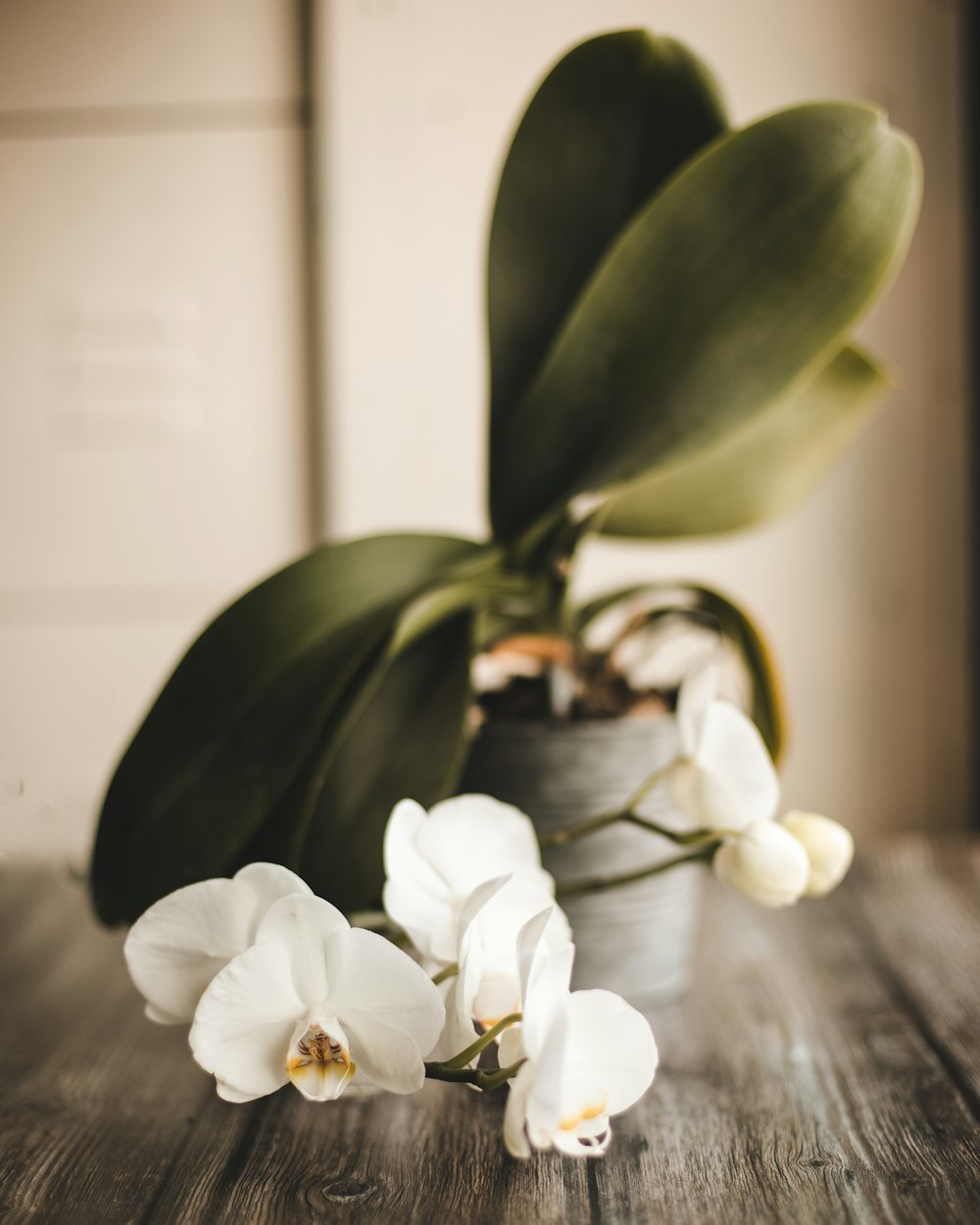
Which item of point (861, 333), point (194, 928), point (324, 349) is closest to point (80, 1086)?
point (194, 928)

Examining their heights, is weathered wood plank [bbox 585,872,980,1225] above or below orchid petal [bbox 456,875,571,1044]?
below

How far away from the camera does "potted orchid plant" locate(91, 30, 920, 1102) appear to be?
0.35 meters

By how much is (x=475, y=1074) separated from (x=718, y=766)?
166 mm

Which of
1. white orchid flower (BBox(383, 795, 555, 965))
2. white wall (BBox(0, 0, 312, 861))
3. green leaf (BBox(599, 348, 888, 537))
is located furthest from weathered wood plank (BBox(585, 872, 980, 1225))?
white wall (BBox(0, 0, 312, 861))

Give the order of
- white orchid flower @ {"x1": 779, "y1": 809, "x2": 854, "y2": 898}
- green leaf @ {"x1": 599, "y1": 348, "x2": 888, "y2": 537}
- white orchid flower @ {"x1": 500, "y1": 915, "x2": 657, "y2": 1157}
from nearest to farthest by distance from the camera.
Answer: white orchid flower @ {"x1": 500, "y1": 915, "x2": 657, "y2": 1157} → white orchid flower @ {"x1": 779, "y1": 809, "x2": 854, "y2": 898} → green leaf @ {"x1": 599, "y1": 348, "x2": 888, "y2": 537}

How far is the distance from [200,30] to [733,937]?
40.3 inches

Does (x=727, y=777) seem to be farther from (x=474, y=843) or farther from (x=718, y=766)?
(x=474, y=843)

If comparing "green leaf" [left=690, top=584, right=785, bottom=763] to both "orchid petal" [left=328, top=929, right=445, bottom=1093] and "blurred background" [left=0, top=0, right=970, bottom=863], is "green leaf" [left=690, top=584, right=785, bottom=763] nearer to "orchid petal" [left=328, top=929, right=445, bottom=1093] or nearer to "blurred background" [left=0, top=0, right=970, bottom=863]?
"orchid petal" [left=328, top=929, right=445, bottom=1093]

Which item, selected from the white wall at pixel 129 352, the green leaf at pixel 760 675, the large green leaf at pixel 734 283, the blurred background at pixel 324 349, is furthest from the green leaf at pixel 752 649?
the white wall at pixel 129 352

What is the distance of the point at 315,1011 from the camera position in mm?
331

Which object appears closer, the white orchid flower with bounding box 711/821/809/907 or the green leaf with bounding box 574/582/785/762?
the white orchid flower with bounding box 711/821/809/907

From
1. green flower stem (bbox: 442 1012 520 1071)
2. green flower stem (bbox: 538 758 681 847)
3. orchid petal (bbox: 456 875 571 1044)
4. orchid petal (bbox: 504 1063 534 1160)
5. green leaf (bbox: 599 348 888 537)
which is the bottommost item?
orchid petal (bbox: 504 1063 534 1160)

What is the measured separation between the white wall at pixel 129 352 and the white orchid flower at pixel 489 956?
0.78 metres

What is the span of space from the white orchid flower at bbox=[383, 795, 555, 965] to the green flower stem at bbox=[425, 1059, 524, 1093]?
0.05 metres
